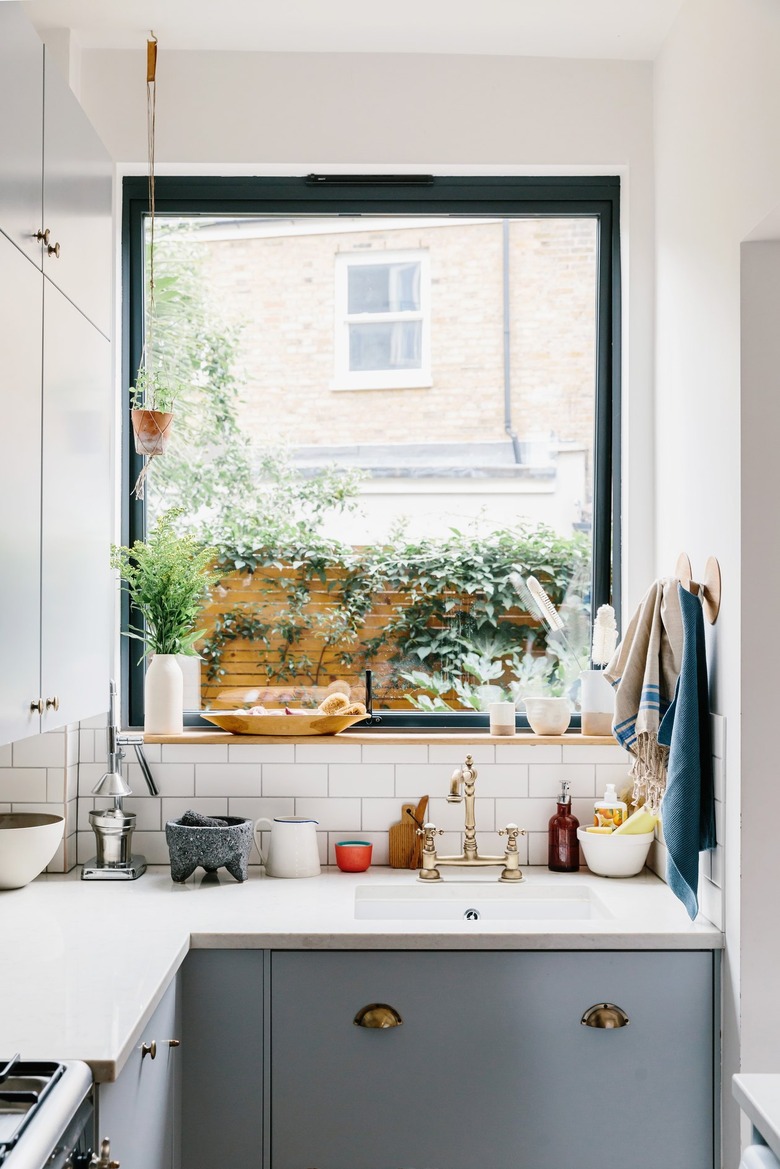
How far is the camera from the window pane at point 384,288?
2975mm

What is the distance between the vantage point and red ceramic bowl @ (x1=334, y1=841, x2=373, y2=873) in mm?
2666

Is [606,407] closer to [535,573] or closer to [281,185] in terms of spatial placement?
[535,573]

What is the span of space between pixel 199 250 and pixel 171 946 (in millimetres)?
1919

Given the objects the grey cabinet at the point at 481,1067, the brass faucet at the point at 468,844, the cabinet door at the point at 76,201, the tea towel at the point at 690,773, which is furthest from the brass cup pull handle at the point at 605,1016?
the cabinet door at the point at 76,201

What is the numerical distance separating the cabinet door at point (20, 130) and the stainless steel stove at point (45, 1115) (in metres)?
1.31

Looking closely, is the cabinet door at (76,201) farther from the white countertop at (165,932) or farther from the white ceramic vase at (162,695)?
the white countertop at (165,932)

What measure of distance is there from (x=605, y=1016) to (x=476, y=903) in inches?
18.8

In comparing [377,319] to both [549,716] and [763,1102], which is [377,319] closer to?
[549,716]

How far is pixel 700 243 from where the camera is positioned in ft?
7.84

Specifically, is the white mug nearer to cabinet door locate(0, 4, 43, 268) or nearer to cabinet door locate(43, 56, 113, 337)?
cabinet door locate(43, 56, 113, 337)

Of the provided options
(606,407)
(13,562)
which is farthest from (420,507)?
(13,562)

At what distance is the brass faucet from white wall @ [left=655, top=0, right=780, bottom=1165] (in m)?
0.62

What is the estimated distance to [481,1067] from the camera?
7.00 feet

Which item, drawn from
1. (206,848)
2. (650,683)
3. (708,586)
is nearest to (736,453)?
(708,586)
